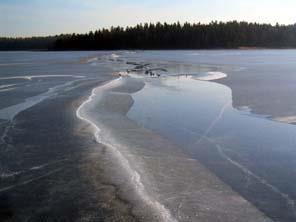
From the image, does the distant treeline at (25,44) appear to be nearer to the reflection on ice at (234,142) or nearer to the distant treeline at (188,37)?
the distant treeline at (188,37)

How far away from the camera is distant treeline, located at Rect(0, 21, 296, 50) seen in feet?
340

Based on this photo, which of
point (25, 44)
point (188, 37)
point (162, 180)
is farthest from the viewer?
point (25, 44)

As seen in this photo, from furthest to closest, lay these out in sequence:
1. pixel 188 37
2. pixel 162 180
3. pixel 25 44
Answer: pixel 25 44 < pixel 188 37 < pixel 162 180

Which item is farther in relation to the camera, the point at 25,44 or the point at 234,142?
the point at 25,44

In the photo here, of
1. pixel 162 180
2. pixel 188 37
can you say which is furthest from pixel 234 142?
pixel 188 37

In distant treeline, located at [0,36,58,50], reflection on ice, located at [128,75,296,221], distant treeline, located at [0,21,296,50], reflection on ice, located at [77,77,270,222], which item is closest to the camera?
reflection on ice, located at [77,77,270,222]

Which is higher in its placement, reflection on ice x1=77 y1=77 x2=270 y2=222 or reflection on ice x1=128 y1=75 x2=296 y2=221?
reflection on ice x1=77 y1=77 x2=270 y2=222

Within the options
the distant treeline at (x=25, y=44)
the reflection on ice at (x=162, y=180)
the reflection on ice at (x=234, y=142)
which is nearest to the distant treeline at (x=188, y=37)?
the distant treeline at (x=25, y=44)

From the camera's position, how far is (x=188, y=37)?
109562 mm

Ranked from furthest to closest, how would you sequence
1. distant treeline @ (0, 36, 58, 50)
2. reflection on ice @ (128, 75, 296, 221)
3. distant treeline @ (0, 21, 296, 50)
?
distant treeline @ (0, 36, 58, 50) → distant treeline @ (0, 21, 296, 50) → reflection on ice @ (128, 75, 296, 221)

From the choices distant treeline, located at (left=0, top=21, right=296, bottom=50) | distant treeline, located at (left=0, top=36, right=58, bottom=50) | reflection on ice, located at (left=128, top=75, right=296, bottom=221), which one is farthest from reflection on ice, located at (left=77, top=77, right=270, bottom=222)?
distant treeline, located at (left=0, top=36, right=58, bottom=50)

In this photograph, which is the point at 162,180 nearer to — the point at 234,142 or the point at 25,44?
the point at 234,142

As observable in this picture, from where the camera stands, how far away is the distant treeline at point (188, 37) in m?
104

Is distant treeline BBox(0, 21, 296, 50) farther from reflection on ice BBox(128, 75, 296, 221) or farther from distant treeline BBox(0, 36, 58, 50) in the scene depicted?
reflection on ice BBox(128, 75, 296, 221)
